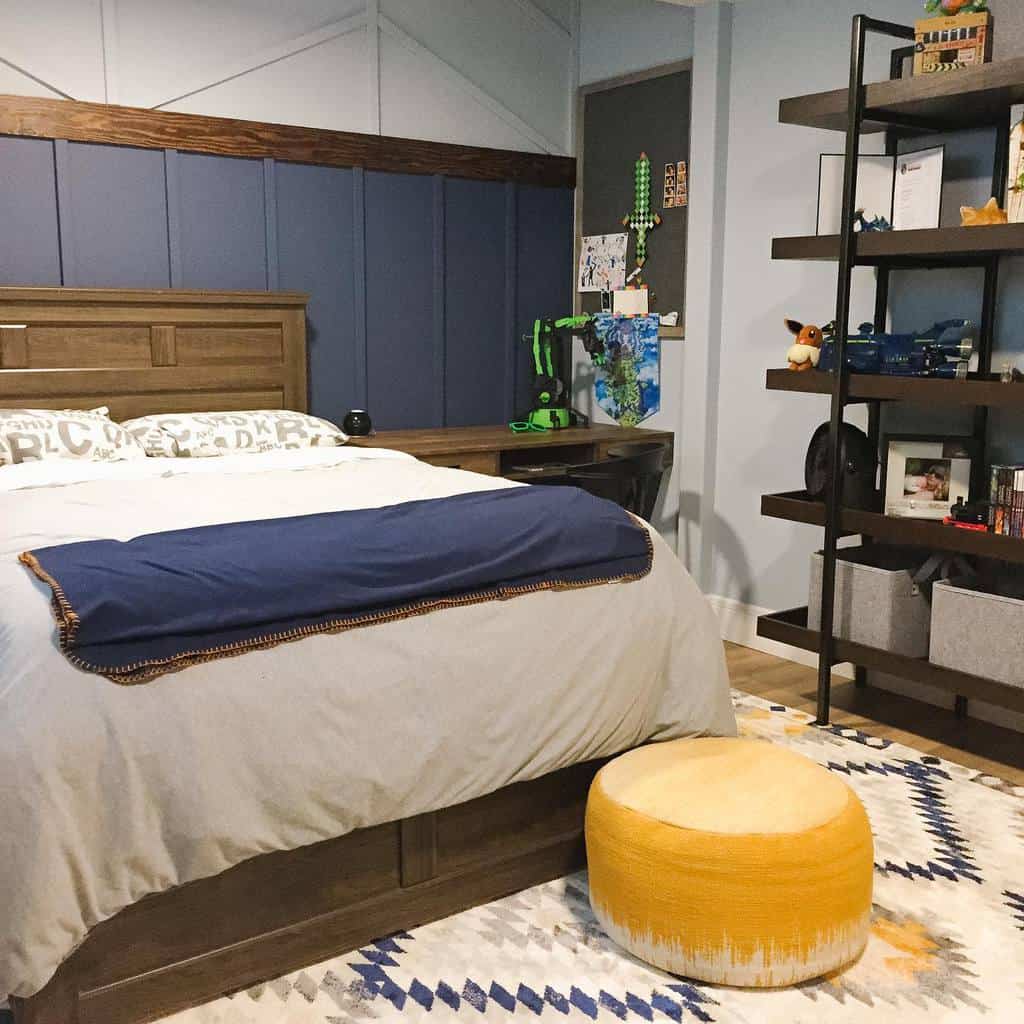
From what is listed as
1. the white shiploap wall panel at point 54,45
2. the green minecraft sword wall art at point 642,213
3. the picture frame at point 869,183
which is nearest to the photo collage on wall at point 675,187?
the green minecraft sword wall art at point 642,213

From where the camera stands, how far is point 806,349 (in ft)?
11.6

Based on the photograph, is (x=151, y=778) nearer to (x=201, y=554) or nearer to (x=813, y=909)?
(x=201, y=554)

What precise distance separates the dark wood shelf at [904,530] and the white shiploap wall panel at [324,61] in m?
2.08

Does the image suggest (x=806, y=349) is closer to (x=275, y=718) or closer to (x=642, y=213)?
(x=642, y=213)

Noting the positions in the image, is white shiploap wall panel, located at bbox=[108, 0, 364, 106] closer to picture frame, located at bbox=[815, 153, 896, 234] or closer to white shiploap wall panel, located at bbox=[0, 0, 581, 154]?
white shiploap wall panel, located at bbox=[0, 0, 581, 154]

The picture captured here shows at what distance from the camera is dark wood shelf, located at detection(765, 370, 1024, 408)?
116 inches

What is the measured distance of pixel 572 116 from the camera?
4859 millimetres

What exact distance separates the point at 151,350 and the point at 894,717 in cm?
271

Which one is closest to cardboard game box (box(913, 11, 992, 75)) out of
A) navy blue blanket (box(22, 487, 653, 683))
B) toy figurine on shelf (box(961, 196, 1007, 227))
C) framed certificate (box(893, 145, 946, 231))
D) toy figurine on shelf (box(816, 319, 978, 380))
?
framed certificate (box(893, 145, 946, 231))

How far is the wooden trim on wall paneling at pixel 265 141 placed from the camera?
3662mm

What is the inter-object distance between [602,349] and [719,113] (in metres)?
1.04

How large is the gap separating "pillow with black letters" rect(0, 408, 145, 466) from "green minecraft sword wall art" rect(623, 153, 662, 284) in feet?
7.22

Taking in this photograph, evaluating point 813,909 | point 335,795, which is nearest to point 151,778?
point 335,795

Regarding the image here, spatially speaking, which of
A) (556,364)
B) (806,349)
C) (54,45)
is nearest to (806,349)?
(806,349)
